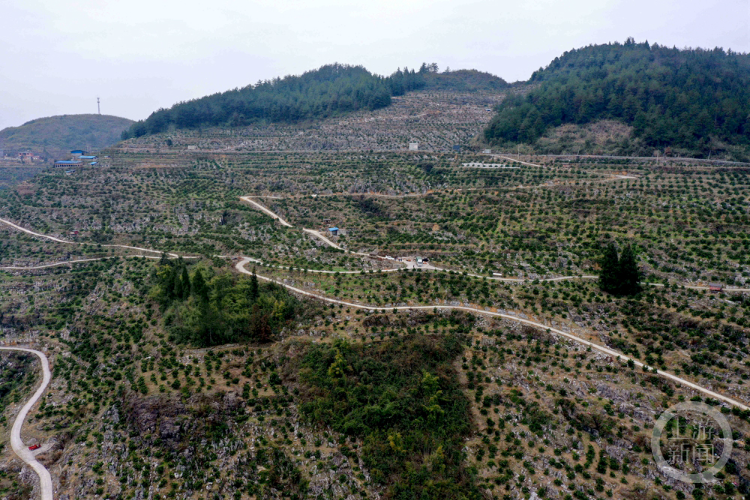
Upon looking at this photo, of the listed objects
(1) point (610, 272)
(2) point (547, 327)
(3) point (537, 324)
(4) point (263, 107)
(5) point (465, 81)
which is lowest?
(2) point (547, 327)

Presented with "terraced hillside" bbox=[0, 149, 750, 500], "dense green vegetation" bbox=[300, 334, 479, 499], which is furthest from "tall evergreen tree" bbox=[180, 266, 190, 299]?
"dense green vegetation" bbox=[300, 334, 479, 499]

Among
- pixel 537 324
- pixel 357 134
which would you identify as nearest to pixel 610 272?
pixel 537 324

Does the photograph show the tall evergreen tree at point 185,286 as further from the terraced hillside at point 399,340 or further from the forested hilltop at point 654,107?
the forested hilltop at point 654,107

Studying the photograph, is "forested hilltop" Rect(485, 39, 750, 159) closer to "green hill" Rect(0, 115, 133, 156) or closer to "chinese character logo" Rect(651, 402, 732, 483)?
"chinese character logo" Rect(651, 402, 732, 483)

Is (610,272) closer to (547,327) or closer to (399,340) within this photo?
(547,327)

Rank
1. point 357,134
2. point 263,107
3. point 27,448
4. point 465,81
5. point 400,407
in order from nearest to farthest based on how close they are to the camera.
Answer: point 400,407, point 27,448, point 357,134, point 263,107, point 465,81

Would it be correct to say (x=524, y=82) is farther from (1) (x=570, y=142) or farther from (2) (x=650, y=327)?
(2) (x=650, y=327)

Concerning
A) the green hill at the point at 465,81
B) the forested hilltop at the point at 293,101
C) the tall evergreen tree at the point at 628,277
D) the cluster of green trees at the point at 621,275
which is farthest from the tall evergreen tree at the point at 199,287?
the green hill at the point at 465,81

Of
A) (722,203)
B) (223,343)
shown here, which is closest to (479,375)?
(223,343)
